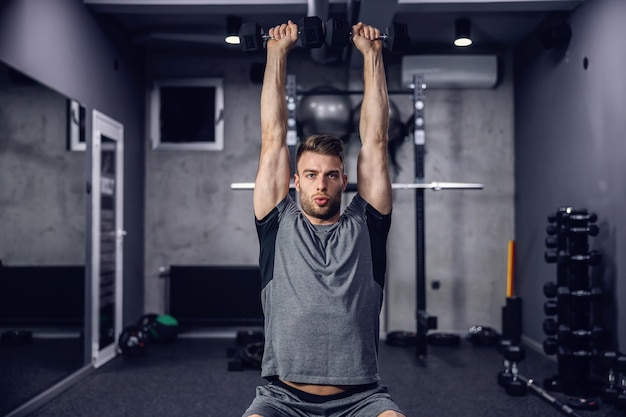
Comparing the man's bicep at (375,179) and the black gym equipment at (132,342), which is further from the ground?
the man's bicep at (375,179)

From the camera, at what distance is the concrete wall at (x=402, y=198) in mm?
4910

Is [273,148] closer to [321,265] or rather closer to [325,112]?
[321,265]

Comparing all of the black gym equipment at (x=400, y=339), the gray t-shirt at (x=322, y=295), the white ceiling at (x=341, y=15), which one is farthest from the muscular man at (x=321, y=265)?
the black gym equipment at (x=400, y=339)

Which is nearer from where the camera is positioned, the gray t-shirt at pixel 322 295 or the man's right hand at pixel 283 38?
the gray t-shirt at pixel 322 295

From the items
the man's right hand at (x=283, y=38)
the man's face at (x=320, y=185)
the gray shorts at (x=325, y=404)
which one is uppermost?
the man's right hand at (x=283, y=38)

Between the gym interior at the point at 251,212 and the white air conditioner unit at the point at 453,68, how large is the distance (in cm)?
2

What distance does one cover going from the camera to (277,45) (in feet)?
5.52

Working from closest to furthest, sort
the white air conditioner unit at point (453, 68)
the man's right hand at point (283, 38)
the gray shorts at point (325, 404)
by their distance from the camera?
the gray shorts at point (325, 404), the man's right hand at point (283, 38), the white air conditioner unit at point (453, 68)

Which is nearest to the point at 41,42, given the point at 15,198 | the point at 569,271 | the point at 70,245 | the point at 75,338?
the point at 15,198

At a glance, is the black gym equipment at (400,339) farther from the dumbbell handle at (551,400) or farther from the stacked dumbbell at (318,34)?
the stacked dumbbell at (318,34)

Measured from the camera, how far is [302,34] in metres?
1.70

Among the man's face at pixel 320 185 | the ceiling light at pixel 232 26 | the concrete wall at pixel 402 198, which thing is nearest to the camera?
the man's face at pixel 320 185

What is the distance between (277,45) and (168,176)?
3.52m

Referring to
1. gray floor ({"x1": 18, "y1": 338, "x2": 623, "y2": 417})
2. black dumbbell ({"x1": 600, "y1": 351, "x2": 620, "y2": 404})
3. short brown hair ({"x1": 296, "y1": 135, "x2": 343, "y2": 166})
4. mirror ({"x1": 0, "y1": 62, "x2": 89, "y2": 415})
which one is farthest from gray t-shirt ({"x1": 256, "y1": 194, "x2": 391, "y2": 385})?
black dumbbell ({"x1": 600, "y1": 351, "x2": 620, "y2": 404})
